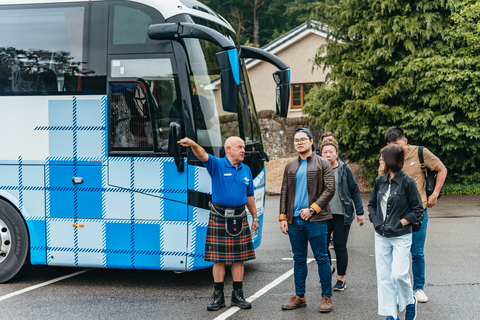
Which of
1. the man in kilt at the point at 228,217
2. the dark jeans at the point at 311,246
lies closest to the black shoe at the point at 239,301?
the man in kilt at the point at 228,217

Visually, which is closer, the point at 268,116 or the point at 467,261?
the point at 467,261

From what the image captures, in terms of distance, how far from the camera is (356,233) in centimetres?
1147

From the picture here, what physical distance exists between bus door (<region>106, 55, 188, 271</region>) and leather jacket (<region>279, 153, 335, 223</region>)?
1.27 meters

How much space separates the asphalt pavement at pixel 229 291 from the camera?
6.25 meters

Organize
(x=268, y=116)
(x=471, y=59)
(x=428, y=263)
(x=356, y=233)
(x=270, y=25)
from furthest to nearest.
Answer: (x=270, y=25) → (x=268, y=116) → (x=471, y=59) → (x=356, y=233) → (x=428, y=263)

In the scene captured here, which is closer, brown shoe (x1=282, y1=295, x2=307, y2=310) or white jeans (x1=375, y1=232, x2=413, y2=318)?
white jeans (x1=375, y1=232, x2=413, y2=318)

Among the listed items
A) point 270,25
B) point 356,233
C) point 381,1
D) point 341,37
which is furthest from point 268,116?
point 270,25

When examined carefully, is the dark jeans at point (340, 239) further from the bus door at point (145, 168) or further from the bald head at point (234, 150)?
the bus door at point (145, 168)

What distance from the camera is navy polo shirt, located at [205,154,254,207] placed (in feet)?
20.6

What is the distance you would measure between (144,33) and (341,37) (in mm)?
12403

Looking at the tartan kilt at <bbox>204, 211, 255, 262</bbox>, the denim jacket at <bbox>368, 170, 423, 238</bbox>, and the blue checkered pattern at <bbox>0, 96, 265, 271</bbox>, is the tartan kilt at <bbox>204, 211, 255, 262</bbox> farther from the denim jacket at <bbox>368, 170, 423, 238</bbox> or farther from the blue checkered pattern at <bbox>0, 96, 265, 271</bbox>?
the denim jacket at <bbox>368, 170, 423, 238</bbox>

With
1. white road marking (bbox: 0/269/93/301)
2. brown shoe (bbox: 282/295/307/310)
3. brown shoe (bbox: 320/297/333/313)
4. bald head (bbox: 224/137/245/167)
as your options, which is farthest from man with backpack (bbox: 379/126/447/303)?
white road marking (bbox: 0/269/93/301)

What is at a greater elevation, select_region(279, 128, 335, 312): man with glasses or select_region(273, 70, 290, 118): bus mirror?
select_region(273, 70, 290, 118): bus mirror

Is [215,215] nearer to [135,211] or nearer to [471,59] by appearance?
[135,211]
